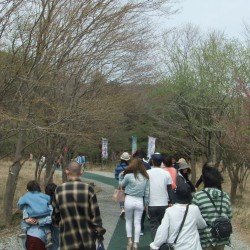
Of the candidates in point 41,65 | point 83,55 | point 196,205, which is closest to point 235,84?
point 83,55

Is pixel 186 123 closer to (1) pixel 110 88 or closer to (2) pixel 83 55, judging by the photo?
(1) pixel 110 88

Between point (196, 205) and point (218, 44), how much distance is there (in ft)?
46.4

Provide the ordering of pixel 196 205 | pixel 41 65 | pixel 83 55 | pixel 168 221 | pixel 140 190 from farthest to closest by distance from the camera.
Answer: pixel 83 55 → pixel 41 65 → pixel 140 190 → pixel 196 205 → pixel 168 221

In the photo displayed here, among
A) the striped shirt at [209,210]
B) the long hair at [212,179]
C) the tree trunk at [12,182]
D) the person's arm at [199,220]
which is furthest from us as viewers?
the tree trunk at [12,182]

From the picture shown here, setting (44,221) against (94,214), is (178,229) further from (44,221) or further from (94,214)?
(44,221)

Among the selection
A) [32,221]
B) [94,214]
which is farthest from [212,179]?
[32,221]

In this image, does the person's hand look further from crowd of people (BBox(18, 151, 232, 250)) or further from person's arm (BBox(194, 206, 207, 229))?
person's arm (BBox(194, 206, 207, 229))

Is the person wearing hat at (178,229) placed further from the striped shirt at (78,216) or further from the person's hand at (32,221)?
the person's hand at (32,221)

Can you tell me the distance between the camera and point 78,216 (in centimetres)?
479

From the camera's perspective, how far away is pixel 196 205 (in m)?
5.04

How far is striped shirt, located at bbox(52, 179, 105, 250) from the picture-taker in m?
4.79

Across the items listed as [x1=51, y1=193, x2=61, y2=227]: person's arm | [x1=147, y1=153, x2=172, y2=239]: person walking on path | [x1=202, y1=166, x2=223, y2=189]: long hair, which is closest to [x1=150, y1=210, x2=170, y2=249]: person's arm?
[x1=202, y1=166, x2=223, y2=189]: long hair

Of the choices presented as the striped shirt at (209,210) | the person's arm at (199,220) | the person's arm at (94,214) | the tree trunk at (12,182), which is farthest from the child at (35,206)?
the tree trunk at (12,182)

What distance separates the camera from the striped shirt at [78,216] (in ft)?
15.7
